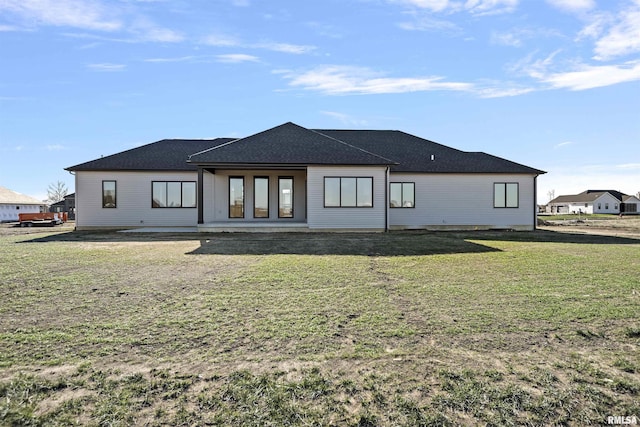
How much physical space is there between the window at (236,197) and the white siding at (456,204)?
7.81 metres

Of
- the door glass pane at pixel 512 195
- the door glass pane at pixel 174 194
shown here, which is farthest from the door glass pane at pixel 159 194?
the door glass pane at pixel 512 195

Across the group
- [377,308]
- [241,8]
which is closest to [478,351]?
[377,308]

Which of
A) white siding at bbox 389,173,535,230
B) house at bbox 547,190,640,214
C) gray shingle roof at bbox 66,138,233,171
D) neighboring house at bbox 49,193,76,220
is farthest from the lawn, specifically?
house at bbox 547,190,640,214

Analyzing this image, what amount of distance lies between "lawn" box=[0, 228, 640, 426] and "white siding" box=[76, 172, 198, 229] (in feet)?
37.9

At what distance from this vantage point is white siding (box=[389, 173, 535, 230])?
57.3ft

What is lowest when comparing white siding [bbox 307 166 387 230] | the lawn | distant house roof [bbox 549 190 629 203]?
the lawn

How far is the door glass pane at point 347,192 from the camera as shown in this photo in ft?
49.1

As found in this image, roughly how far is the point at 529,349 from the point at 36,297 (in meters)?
6.37

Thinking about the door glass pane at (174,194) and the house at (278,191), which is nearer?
the house at (278,191)

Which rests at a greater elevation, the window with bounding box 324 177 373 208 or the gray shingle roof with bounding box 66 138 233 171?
the gray shingle roof with bounding box 66 138 233 171

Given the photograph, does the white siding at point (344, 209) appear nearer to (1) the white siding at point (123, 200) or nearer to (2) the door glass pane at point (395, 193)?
(2) the door glass pane at point (395, 193)

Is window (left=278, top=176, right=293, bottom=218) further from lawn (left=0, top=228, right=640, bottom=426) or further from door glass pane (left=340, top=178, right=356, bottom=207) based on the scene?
lawn (left=0, top=228, right=640, bottom=426)

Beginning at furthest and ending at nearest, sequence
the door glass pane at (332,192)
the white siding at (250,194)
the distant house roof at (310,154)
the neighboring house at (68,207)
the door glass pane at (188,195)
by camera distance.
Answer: the neighboring house at (68,207) < the door glass pane at (188,195) < the white siding at (250,194) < the door glass pane at (332,192) < the distant house roof at (310,154)

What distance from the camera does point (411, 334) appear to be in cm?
345
